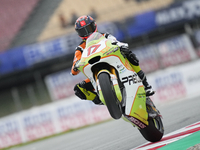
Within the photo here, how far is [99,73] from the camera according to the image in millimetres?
4441

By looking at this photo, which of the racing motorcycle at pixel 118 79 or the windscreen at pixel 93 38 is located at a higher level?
the windscreen at pixel 93 38

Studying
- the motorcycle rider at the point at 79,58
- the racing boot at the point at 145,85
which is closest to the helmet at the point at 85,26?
the motorcycle rider at the point at 79,58

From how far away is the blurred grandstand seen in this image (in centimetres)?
1644

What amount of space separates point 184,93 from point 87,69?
9828 mm

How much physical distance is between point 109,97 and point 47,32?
14.0 meters

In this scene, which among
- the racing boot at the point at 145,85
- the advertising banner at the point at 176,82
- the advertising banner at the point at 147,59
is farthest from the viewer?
the advertising banner at the point at 147,59

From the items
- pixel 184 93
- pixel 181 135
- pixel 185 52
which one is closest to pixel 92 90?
pixel 181 135

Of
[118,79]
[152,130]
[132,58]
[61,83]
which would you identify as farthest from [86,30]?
[61,83]

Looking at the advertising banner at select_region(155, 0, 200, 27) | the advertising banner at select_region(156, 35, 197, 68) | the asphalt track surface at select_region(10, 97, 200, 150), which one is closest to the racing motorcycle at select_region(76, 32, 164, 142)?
the asphalt track surface at select_region(10, 97, 200, 150)

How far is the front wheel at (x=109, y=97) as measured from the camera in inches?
168

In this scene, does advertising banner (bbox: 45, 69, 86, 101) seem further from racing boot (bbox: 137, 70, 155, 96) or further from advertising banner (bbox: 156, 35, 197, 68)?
racing boot (bbox: 137, 70, 155, 96)

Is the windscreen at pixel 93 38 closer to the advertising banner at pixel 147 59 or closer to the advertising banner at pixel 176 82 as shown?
the advertising banner at pixel 176 82

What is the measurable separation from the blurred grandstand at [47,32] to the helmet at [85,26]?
10.3 metres

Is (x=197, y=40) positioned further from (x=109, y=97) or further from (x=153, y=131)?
(x=109, y=97)
